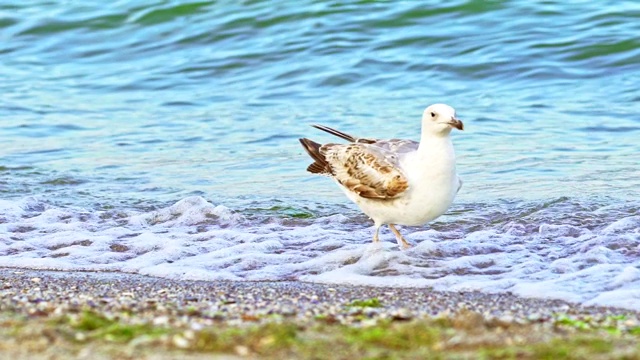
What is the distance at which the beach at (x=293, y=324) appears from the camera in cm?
419

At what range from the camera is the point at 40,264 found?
25.0 feet

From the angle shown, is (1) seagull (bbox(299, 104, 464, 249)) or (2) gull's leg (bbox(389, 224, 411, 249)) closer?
(1) seagull (bbox(299, 104, 464, 249))

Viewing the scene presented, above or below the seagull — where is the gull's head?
above

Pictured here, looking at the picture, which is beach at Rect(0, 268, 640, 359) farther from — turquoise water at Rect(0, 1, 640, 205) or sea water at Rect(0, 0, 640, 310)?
turquoise water at Rect(0, 1, 640, 205)

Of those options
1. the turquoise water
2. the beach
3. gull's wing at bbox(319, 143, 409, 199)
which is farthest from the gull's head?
the turquoise water

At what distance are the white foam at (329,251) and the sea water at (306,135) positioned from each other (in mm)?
22

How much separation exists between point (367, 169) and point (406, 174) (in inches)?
15.1

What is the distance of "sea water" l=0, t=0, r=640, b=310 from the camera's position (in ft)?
25.0

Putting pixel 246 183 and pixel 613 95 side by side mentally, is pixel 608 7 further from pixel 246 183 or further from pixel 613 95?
pixel 246 183

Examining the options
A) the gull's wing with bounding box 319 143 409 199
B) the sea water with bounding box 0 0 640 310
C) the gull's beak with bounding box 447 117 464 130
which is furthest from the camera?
the sea water with bounding box 0 0 640 310

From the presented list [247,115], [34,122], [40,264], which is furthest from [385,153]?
[34,122]

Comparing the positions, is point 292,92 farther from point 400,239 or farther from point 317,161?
point 400,239

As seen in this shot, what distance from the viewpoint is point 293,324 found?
463cm

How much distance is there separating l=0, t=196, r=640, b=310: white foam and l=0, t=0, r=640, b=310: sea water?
2 centimetres
